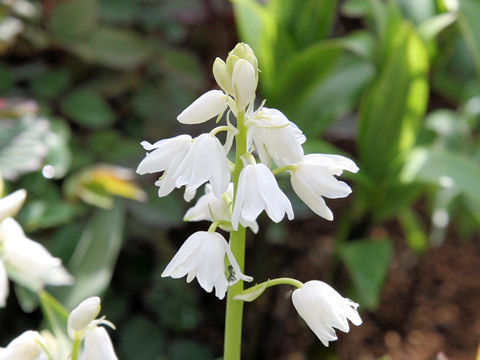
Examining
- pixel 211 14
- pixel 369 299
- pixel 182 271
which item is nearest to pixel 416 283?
pixel 369 299

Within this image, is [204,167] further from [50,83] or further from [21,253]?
[50,83]

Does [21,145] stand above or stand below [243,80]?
below

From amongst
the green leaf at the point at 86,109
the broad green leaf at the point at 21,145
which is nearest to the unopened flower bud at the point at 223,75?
the broad green leaf at the point at 21,145

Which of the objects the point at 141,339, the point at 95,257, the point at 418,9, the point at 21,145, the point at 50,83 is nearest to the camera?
the point at 21,145

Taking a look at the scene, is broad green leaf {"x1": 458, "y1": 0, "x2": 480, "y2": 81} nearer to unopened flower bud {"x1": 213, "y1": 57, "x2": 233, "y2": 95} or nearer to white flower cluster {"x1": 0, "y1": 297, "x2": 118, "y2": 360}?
unopened flower bud {"x1": 213, "y1": 57, "x2": 233, "y2": 95}

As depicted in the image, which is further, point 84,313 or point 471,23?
point 471,23

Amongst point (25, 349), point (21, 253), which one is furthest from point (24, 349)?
point (21, 253)

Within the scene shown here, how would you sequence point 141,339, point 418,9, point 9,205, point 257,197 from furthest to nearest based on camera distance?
point 418,9 → point 141,339 → point 9,205 → point 257,197

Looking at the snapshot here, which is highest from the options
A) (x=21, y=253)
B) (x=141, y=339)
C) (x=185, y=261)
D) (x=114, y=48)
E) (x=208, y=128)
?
(x=185, y=261)
